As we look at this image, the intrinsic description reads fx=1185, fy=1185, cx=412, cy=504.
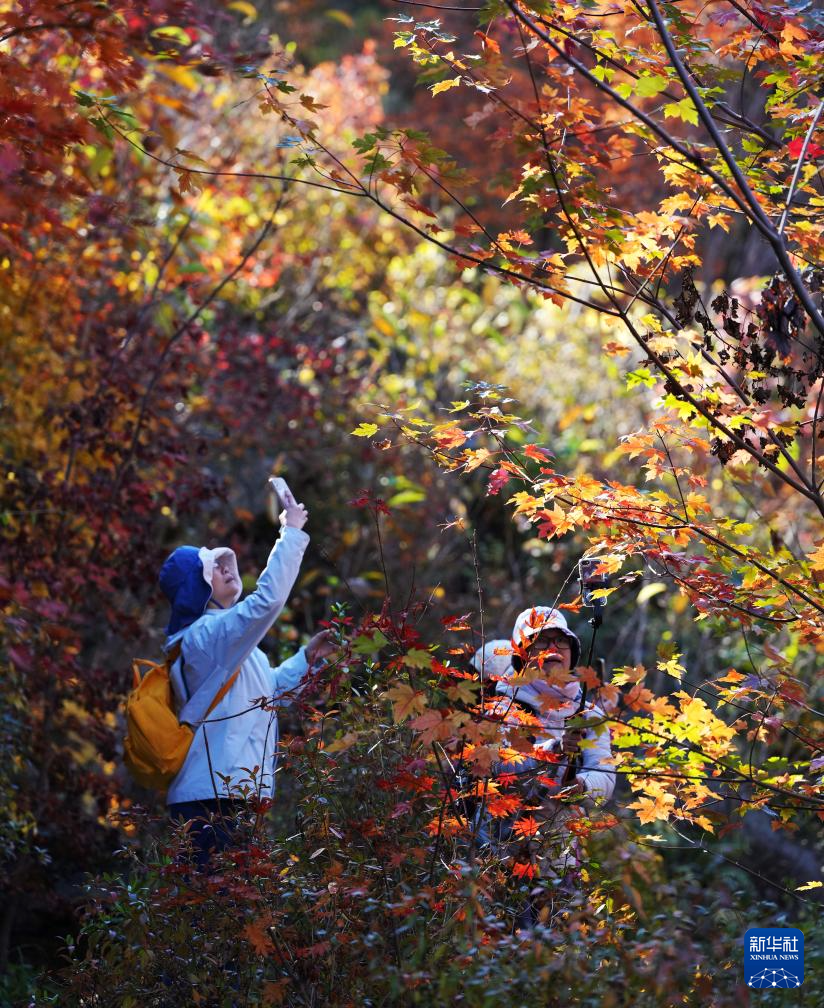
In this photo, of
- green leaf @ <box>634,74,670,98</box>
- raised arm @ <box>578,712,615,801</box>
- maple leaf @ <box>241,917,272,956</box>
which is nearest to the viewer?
maple leaf @ <box>241,917,272,956</box>

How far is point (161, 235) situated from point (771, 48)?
614 cm

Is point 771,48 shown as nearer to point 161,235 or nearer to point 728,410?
point 728,410

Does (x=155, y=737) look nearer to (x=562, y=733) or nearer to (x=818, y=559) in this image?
(x=562, y=733)

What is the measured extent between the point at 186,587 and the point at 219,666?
362 mm

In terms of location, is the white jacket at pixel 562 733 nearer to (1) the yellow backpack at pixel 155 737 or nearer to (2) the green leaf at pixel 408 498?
(1) the yellow backpack at pixel 155 737

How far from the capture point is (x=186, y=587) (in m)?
4.45

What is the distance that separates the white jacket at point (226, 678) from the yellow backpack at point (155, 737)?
0.04 metres

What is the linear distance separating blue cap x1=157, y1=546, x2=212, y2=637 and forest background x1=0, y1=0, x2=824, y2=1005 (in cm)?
54

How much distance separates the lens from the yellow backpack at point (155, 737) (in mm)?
4211

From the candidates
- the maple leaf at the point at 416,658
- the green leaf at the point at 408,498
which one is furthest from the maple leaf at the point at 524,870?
the green leaf at the point at 408,498

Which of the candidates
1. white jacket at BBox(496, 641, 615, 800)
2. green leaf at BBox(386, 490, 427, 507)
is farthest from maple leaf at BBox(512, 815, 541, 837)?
green leaf at BBox(386, 490, 427, 507)

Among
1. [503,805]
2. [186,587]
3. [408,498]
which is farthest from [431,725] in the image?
[408,498]

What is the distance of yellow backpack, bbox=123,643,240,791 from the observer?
13.8 ft

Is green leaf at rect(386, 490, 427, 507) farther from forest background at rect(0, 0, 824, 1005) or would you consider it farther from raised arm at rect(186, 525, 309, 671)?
raised arm at rect(186, 525, 309, 671)
